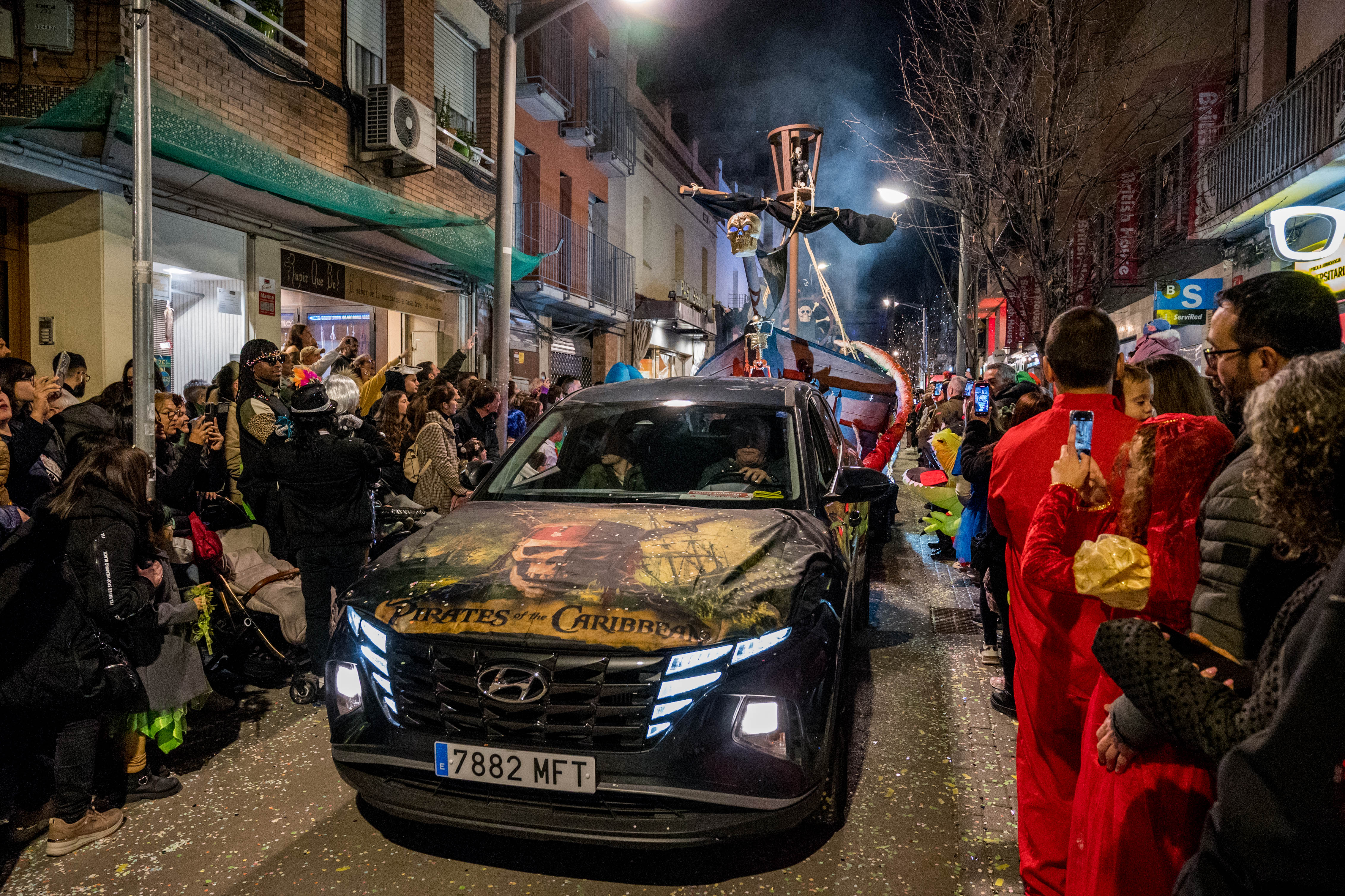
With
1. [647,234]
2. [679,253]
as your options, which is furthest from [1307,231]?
[679,253]

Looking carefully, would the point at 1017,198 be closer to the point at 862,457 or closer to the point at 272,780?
the point at 862,457

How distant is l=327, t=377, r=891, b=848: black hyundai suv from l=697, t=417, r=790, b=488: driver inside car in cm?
65

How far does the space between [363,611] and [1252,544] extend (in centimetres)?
276

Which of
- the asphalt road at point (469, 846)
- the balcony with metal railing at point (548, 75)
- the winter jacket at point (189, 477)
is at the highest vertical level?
the balcony with metal railing at point (548, 75)

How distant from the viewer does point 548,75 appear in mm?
18375

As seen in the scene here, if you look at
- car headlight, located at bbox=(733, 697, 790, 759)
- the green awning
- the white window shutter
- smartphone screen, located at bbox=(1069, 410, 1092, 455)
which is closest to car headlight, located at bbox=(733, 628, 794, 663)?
car headlight, located at bbox=(733, 697, 790, 759)

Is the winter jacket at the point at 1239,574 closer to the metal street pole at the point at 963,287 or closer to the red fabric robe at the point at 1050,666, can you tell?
the red fabric robe at the point at 1050,666

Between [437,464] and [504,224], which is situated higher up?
[504,224]

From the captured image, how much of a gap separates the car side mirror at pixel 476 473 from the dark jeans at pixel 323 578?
0.78m

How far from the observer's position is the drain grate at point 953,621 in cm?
631

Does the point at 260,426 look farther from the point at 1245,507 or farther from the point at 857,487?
the point at 1245,507

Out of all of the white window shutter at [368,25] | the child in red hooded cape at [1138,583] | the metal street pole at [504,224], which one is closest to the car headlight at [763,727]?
the child in red hooded cape at [1138,583]

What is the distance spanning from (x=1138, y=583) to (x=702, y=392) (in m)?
2.98

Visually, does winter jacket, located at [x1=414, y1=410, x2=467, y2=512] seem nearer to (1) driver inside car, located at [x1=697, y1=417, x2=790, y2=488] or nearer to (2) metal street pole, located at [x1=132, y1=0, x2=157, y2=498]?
(2) metal street pole, located at [x1=132, y1=0, x2=157, y2=498]
